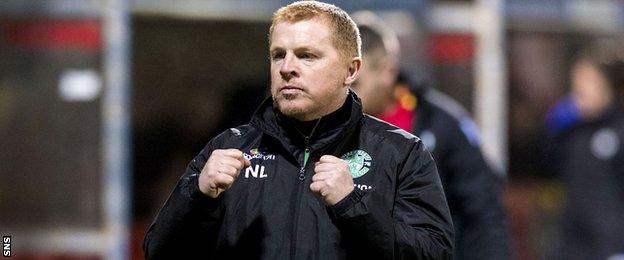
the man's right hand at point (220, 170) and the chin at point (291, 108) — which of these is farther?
the chin at point (291, 108)

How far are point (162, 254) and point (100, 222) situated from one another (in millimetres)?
3238

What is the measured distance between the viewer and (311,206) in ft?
10.1

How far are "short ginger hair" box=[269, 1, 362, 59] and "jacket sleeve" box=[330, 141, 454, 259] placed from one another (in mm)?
293

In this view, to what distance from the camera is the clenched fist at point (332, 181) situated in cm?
296

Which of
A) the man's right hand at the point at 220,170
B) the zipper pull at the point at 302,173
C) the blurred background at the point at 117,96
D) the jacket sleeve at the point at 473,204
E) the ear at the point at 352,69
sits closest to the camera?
the man's right hand at the point at 220,170

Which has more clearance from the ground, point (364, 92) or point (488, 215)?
point (364, 92)

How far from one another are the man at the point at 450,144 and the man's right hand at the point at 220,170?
200cm

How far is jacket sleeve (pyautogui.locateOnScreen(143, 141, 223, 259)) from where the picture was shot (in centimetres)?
303

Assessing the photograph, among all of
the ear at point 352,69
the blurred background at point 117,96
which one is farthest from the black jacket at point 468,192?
the ear at point 352,69

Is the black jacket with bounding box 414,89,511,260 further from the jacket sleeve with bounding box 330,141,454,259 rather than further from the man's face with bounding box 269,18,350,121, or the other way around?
the man's face with bounding box 269,18,350,121

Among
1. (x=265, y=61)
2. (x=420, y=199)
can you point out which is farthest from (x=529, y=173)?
(x=420, y=199)

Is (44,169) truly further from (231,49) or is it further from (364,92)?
(364,92)

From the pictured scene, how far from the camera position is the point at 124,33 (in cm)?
628

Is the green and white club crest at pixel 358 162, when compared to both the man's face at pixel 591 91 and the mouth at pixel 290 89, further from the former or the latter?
the man's face at pixel 591 91
